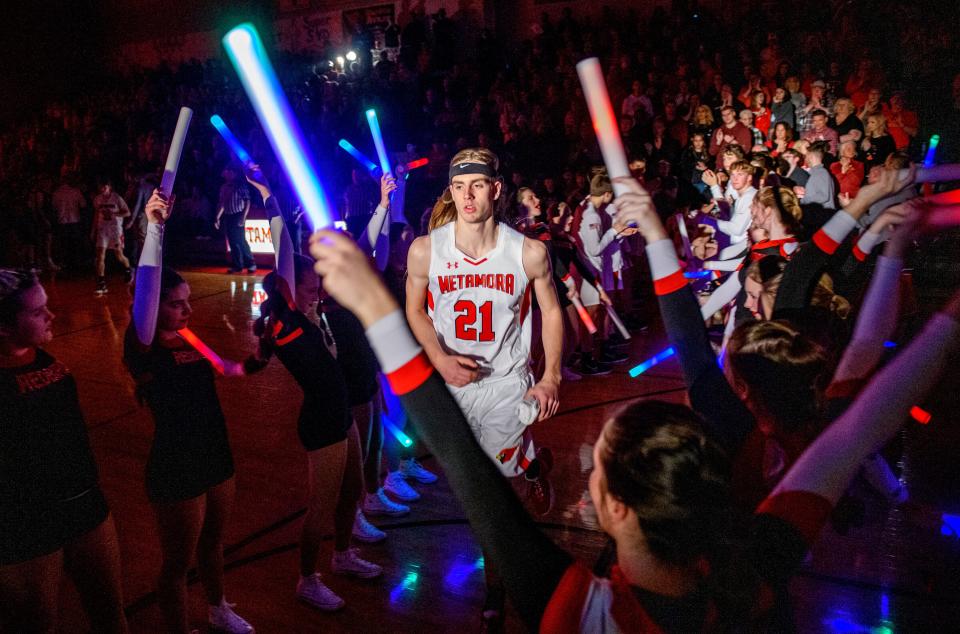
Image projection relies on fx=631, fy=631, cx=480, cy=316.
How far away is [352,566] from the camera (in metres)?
3.90

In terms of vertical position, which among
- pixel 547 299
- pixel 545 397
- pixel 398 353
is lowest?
pixel 545 397

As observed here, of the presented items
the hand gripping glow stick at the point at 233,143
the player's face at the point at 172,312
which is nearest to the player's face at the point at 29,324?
the player's face at the point at 172,312

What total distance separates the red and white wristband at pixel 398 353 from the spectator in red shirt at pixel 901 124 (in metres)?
10.9

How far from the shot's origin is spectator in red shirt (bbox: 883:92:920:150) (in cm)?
980

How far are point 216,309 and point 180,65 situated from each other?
1466cm

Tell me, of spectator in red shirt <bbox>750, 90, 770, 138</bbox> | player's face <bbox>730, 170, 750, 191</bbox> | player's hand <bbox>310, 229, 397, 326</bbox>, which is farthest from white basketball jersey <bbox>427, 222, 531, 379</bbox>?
spectator in red shirt <bbox>750, 90, 770, 138</bbox>

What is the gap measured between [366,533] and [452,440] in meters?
3.25

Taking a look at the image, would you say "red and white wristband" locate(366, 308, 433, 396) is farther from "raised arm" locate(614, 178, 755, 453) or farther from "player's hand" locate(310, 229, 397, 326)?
"raised arm" locate(614, 178, 755, 453)

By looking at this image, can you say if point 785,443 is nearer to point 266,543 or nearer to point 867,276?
point 266,543

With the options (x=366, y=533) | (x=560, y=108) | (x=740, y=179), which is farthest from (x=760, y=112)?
(x=366, y=533)

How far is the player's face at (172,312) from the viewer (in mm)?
3088

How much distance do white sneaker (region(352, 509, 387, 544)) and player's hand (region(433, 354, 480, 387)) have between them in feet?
5.06

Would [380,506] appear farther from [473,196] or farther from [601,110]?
[601,110]

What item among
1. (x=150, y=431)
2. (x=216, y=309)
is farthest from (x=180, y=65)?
(x=150, y=431)
